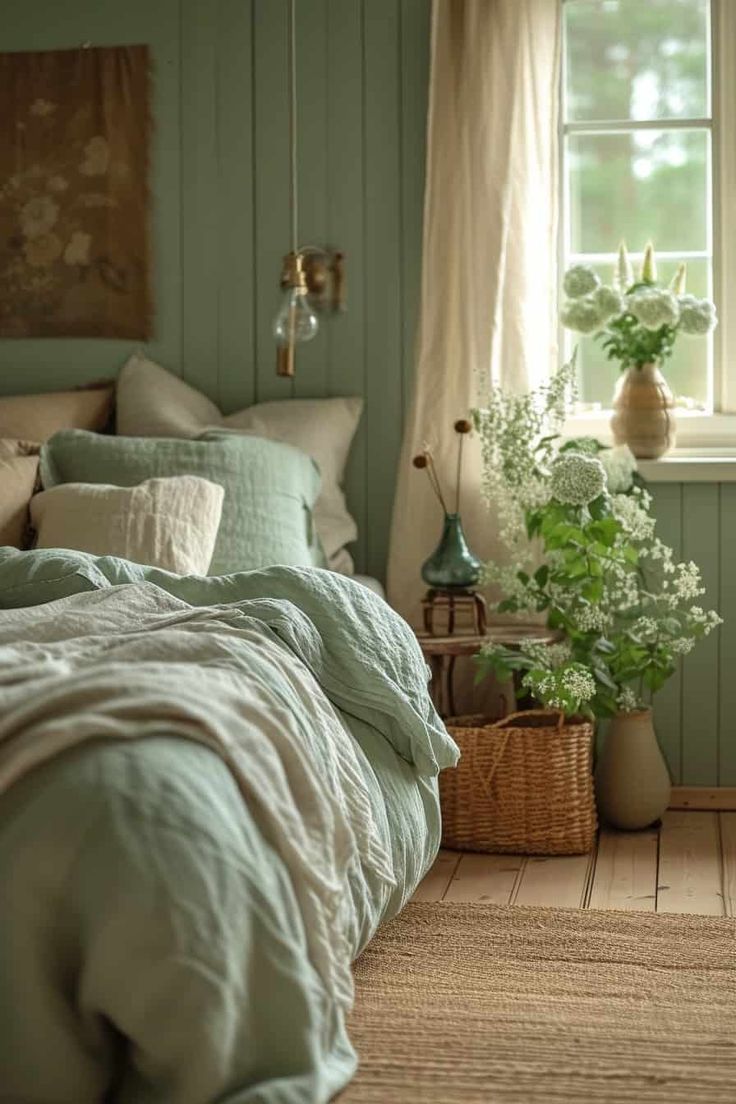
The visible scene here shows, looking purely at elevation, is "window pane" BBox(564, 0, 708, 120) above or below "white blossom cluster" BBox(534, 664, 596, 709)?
above

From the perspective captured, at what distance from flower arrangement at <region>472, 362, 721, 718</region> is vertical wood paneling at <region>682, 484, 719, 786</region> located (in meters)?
0.09

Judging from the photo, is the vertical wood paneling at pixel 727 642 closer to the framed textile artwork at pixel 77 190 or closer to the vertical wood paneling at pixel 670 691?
the vertical wood paneling at pixel 670 691

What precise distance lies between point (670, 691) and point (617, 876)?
77 centimetres

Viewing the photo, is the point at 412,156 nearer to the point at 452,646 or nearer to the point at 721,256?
the point at 721,256

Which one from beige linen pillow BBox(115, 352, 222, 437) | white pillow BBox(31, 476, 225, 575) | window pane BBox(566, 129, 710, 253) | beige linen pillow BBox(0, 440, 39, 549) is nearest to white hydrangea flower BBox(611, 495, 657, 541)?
window pane BBox(566, 129, 710, 253)

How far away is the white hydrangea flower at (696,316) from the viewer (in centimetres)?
373

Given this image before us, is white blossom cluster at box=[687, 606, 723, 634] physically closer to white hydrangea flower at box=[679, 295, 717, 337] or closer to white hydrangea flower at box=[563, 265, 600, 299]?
white hydrangea flower at box=[679, 295, 717, 337]

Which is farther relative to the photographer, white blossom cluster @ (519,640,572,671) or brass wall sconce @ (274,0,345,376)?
brass wall sconce @ (274,0,345,376)

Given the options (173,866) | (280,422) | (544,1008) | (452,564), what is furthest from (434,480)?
(173,866)

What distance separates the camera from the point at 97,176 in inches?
159

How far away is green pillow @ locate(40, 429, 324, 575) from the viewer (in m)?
3.40

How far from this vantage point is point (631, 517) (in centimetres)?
Answer: 354

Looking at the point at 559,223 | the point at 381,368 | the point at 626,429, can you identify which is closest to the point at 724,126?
the point at 559,223

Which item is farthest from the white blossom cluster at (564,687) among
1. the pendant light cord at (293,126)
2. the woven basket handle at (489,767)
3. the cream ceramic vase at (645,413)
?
the pendant light cord at (293,126)
